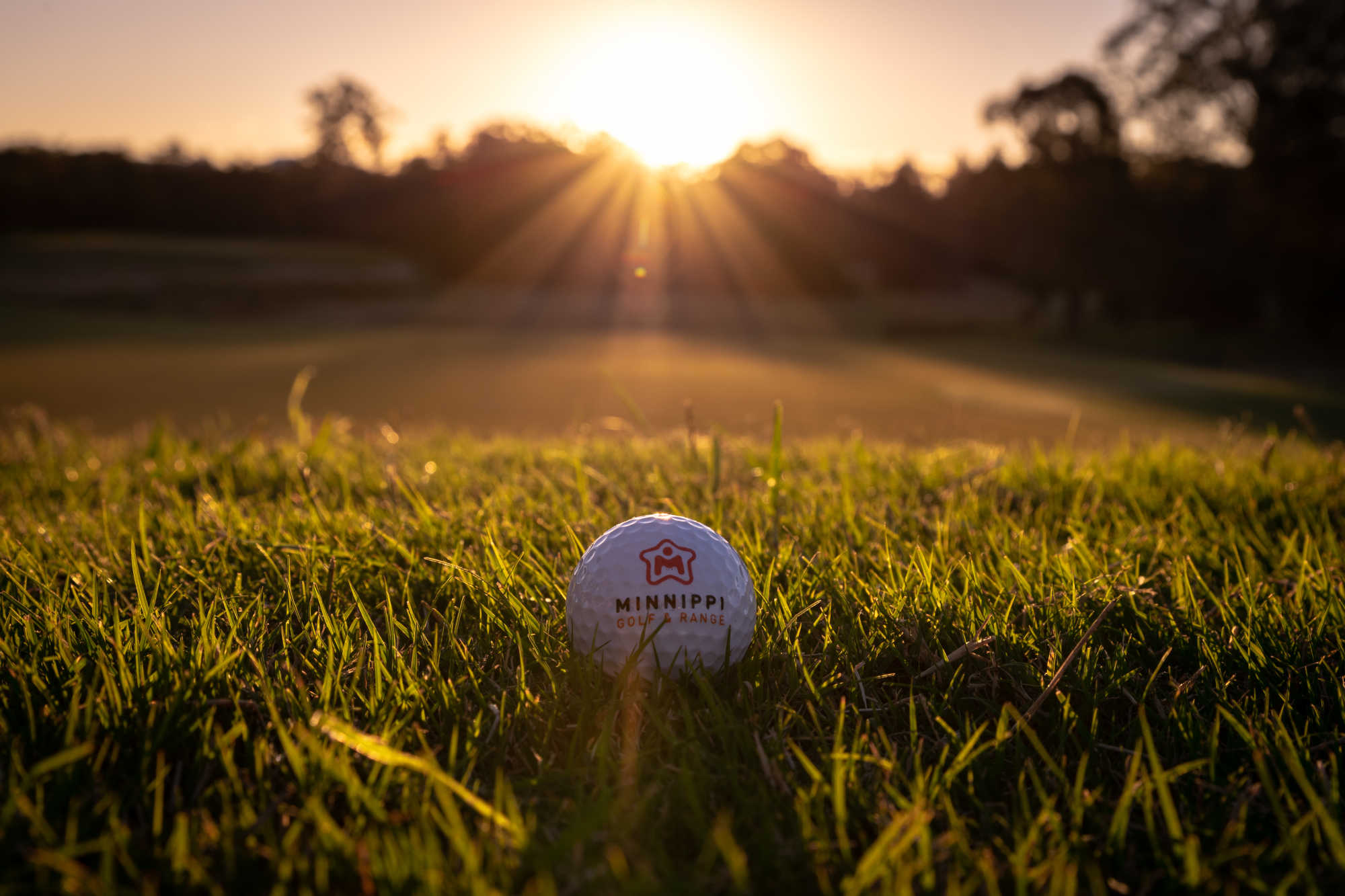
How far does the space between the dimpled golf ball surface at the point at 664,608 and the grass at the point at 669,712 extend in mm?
66

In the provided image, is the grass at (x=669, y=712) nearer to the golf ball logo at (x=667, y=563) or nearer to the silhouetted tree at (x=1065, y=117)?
the golf ball logo at (x=667, y=563)

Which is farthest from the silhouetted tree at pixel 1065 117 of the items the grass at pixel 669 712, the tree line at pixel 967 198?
the grass at pixel 669 712

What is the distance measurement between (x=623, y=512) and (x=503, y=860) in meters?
1.73

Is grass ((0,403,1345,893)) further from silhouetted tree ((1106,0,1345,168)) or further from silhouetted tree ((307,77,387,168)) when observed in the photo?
silhouetted tree ((307,77,387,168))

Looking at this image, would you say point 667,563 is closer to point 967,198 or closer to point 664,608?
point 664,608

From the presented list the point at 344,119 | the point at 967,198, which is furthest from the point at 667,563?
the point at 344,119

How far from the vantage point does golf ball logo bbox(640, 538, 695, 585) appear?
180 centimetres

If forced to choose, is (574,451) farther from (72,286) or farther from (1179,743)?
(72,286)

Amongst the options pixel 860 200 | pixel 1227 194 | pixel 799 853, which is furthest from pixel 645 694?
pixel 860 200

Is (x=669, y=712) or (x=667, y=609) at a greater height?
(x=667, y=609)

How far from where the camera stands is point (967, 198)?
38.6m

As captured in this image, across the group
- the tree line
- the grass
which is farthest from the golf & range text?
the tree line

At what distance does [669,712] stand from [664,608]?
0.23 meters

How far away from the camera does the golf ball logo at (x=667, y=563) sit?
5.90 ft
